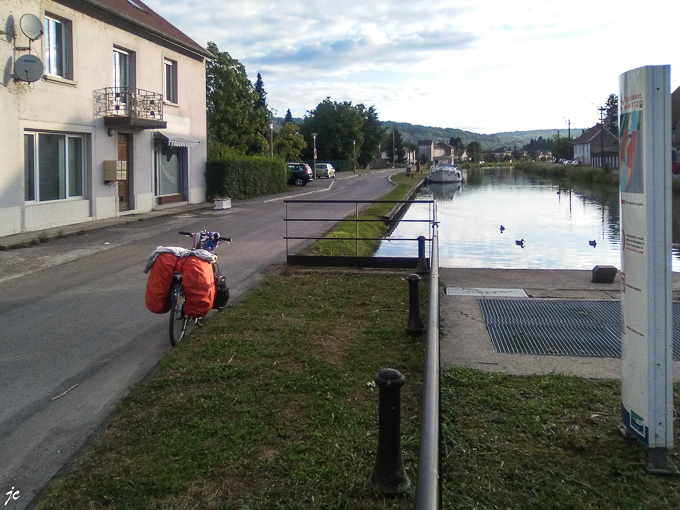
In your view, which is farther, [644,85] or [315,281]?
[315,281]

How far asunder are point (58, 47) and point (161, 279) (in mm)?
15034

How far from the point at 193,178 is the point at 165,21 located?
644 cm

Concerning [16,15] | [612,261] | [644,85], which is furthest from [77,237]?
[644,85]

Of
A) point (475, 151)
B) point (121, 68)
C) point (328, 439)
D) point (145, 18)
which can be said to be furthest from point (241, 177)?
point (475, 151)

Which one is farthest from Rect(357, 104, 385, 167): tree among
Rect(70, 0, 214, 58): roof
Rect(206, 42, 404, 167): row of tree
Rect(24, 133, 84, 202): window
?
Rect(24, 133, 84, 202): window

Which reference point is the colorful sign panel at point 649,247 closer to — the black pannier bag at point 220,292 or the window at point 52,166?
the black pannier bag at point 220,292

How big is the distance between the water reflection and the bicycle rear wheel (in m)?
5.66

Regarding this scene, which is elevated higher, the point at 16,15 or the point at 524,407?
the point at 16,15

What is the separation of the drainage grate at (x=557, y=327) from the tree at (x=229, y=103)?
171ft

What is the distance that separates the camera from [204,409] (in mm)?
5402

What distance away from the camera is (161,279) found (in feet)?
24.0

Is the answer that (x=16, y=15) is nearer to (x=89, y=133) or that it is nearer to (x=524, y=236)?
(x=89, y=133)

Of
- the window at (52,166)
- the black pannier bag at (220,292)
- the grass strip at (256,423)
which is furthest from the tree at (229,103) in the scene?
the grass strip at (256,423)

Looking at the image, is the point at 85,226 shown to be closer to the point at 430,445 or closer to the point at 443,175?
the point at 430,445
